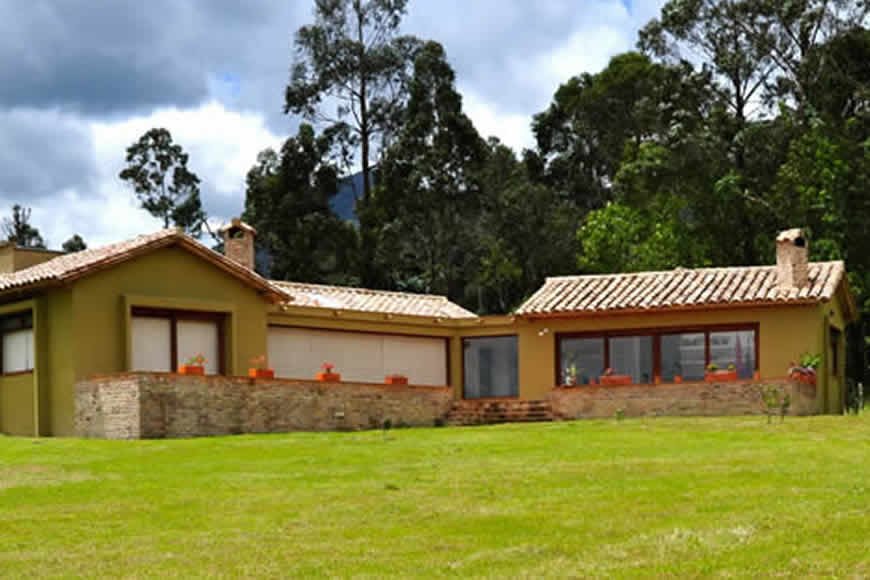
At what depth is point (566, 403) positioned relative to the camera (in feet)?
125

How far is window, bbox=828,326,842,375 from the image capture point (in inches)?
1611

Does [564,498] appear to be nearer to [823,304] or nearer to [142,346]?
[142,346]

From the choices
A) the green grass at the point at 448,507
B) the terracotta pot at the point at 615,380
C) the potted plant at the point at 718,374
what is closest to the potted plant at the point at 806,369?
the potted plant at the point at 718,374

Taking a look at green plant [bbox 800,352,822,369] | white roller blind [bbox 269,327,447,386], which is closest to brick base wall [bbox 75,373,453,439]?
white roller blind [bbox 269,327,447,386]

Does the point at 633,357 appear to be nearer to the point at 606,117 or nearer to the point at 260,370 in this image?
the point at 260,370

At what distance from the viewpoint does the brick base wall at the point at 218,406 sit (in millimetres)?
30781

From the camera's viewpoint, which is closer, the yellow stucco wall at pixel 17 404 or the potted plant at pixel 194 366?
the potted plant at pixel 194 366

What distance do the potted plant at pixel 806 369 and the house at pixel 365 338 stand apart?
1.05 ft

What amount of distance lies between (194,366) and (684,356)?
13561 mm

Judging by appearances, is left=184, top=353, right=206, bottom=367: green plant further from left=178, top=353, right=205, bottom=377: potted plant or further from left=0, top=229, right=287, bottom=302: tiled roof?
left=0, top=229, right=287, bottom=302: tiled roof

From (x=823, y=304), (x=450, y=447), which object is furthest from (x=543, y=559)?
(x=823, y=304)

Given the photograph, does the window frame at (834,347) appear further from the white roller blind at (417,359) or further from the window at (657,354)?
the white roller blind at (417,359)

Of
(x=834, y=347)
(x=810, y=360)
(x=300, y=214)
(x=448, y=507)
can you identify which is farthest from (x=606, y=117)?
(x=448, y=507)

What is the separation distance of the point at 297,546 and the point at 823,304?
2454 cm
